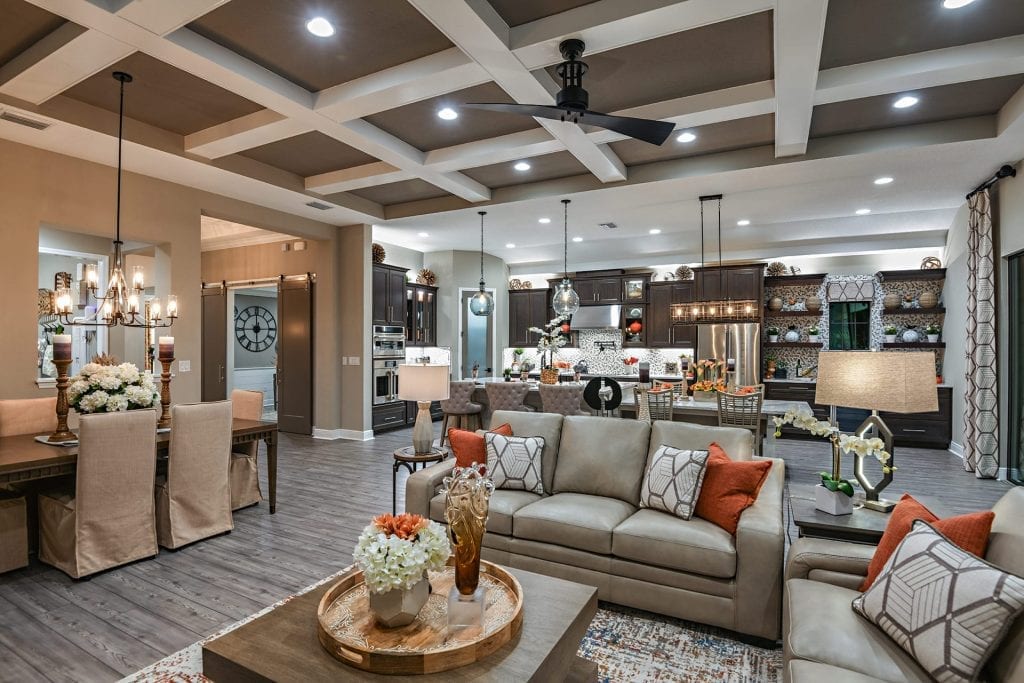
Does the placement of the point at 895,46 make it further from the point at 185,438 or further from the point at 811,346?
the point at 811,346

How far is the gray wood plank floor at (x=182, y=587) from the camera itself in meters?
2.41

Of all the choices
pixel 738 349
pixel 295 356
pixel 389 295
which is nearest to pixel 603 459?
pixel 389 295

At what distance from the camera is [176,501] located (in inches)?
142

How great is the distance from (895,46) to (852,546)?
10.2ft

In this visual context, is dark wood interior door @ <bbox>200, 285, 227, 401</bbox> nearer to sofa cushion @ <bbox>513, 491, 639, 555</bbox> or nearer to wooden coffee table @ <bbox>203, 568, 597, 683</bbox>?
sofa cushion @ <bbox>513, 491, 639, 555</bbox>

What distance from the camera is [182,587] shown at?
3.05 m

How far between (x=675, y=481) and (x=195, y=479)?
10.6 ft

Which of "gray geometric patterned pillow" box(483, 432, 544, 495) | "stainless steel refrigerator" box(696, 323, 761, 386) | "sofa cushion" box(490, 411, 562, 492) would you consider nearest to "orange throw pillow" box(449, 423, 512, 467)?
"gray geometric patterned pillow" box(483, 432, 544, 495)

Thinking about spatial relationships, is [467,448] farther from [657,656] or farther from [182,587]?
[182,587]

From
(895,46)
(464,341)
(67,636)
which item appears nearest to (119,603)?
(67,636)

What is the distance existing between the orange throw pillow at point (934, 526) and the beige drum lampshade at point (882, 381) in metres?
0.48

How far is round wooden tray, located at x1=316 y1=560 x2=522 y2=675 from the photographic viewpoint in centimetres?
155

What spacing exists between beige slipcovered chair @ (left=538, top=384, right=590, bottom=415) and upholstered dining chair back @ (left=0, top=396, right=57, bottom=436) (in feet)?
14.1

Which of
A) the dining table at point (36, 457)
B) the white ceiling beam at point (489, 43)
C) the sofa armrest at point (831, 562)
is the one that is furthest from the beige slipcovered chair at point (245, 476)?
the sofa armrest at point (831, 562)
